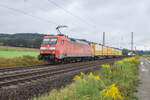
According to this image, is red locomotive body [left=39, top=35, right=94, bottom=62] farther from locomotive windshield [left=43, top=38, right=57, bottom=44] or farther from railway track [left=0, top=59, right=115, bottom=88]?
railway track [left=0, top=59, right=115, bottom=88]

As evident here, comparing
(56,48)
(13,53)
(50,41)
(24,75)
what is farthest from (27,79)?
(13,53)

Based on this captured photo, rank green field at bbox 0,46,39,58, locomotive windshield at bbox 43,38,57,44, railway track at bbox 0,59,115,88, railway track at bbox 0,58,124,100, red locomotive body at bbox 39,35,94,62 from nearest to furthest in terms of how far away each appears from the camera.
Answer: railway track at bbox 0,58,124,100
railway track at bbox 0,59,115,88
red locomotive body at bbox 39,35,94,62
locomotive windshield at bbox 43,38,57,44
green field at bbox 0,46,39,58

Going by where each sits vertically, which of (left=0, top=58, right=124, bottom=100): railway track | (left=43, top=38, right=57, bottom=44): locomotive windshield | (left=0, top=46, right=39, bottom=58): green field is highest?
(left=43, top=38, right=57, bottom=44): locomotive windshield

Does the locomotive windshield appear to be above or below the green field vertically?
above

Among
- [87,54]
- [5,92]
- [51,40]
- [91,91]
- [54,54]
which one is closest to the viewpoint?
[91,91]

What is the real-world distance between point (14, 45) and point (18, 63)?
154 feet

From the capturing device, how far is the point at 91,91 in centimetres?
480

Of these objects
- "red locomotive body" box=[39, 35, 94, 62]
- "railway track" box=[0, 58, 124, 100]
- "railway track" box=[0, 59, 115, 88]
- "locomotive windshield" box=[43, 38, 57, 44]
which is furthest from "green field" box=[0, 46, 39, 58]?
"railway track" box=[0, 58, 124, 100]

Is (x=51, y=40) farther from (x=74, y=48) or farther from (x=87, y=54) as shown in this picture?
(x=87, y=54)

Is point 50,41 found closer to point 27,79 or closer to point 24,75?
point 24,75

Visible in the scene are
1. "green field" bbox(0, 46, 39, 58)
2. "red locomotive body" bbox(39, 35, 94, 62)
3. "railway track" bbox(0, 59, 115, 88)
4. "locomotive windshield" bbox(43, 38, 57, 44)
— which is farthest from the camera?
"green field" bbox(0, 46, 39, 58)

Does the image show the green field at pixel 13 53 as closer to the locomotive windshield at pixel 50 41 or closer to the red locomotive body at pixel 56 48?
the locomotive windshield at pixel 50 41

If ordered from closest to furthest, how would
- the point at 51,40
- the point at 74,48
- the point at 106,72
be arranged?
1. the point at 106,72
2. the point at 51,40
3. the point at 74,48

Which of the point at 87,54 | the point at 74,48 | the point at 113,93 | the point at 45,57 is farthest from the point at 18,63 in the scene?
the point at 113,93
